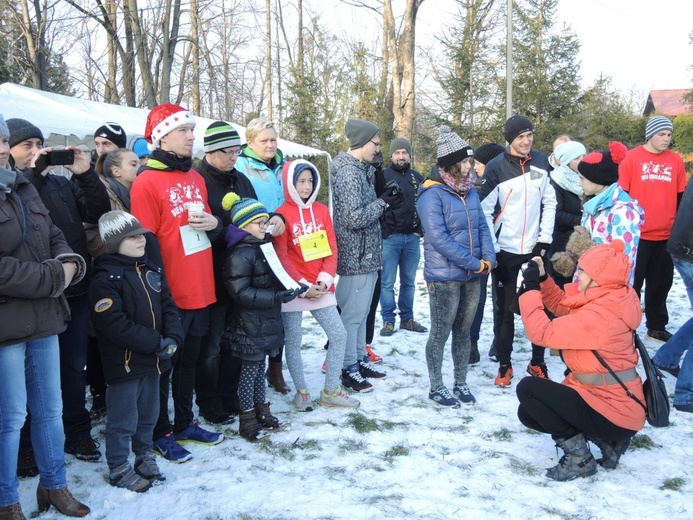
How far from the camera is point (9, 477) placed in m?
2.68

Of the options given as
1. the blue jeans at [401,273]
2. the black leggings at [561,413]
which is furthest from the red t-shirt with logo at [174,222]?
the blue jeans at [401,273]

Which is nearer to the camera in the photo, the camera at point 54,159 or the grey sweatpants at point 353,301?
the camera at point 54,159

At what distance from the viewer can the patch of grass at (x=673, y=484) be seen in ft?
10.2

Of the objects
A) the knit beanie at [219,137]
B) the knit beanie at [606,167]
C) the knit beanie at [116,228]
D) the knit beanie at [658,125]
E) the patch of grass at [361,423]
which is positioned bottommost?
the patch of grass at [361,423]

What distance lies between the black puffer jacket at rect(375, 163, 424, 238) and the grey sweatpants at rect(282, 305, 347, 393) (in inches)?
90.1

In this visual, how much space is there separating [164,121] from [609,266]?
274 centimetres

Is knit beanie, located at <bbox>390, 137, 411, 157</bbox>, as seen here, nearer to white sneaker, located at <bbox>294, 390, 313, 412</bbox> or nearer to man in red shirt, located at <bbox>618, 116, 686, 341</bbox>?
man in red shirt, located at <bbox>618, 116, 686, 341</bbox>

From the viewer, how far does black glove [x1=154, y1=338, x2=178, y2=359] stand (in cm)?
307

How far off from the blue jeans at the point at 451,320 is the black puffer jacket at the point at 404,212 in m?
2.12

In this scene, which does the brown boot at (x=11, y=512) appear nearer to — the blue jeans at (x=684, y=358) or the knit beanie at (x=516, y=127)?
the knit beanie at (x=516, y=127)

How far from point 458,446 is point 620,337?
1.23 metres

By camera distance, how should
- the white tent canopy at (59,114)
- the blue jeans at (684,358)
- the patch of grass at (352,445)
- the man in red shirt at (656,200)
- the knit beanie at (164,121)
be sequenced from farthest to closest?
the white tent canopy at (59,114) < the man in red shirt at (656,200) < the blue jeans at (684,358) < the patch of grass at (352,445) < the knit beanie at (164,121)

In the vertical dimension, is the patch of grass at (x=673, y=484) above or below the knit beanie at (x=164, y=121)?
below

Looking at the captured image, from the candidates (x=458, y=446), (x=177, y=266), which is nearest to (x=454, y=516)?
(x=458, y=446)
